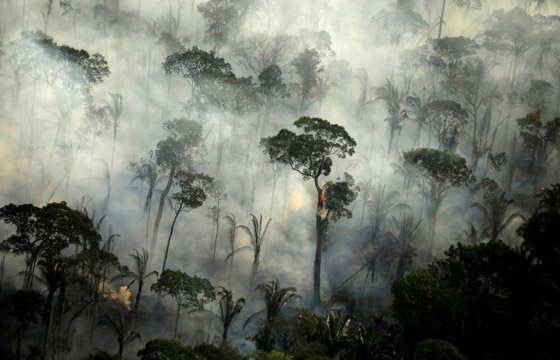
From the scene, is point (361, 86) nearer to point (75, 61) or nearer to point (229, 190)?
point (229, 190)

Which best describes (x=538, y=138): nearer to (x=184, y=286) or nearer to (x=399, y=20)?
(x=399, y=20)

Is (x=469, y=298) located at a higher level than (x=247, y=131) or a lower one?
lower

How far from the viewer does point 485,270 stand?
33781mm

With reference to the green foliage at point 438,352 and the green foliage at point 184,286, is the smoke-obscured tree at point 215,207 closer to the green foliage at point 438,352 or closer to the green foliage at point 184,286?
the green foliage at point 184,286

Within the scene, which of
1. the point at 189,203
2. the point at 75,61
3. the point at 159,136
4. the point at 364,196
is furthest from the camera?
the point at 159,136

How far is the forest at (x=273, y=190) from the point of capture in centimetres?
3384

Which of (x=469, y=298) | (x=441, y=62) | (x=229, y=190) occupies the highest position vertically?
(x=441, y=62)

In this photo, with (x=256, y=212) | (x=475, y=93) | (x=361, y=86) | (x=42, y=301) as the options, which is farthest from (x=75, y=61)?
(x=475, y=93)

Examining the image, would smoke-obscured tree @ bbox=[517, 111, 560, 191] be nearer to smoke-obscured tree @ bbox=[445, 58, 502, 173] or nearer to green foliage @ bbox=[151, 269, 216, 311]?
smoke-obscured tree @ bbox=[445, 58, 502, 173]

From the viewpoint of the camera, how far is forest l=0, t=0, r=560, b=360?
33.8 meters

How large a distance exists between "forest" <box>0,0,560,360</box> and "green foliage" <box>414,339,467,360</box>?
0.17 m

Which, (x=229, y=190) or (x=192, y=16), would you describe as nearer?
(x=229, y=190)

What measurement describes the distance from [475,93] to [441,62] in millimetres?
6921

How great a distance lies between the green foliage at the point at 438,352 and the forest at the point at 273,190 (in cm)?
17
